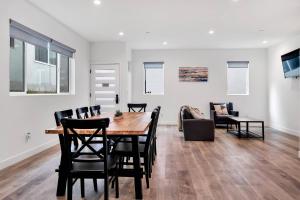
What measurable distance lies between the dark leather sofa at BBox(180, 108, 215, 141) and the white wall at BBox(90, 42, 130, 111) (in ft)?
8.00

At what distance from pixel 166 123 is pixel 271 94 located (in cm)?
372

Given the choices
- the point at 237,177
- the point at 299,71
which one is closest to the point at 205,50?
the point at 299,71

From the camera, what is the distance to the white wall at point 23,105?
369 cm

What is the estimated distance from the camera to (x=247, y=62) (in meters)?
8.77

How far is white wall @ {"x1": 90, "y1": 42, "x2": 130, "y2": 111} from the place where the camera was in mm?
7559

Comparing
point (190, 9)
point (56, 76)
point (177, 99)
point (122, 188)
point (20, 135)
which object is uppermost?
point (190, 9)

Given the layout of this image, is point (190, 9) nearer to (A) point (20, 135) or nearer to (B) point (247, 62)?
(A) point (20, 135)

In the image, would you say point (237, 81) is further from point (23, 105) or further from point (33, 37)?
point (23, 105)

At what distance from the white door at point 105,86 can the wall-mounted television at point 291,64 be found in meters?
4.86

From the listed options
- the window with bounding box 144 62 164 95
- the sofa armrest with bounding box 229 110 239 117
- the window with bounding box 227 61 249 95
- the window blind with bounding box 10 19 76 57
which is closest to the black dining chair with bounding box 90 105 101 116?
the window blind with bounding box 10 19 76 57

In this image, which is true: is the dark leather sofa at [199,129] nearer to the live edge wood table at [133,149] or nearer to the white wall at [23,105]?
the white wall at [23,105]

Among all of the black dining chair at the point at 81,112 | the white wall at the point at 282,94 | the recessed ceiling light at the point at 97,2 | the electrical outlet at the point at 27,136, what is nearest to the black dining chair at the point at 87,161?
the black dining chair at the point at 81,112

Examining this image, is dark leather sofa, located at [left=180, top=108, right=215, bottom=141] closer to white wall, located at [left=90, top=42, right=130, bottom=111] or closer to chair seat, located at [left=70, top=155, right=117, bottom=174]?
white wall, located at [left=90, top=42, right=130, bottom=111]

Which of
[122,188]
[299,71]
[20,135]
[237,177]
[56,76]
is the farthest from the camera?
[299,71]
